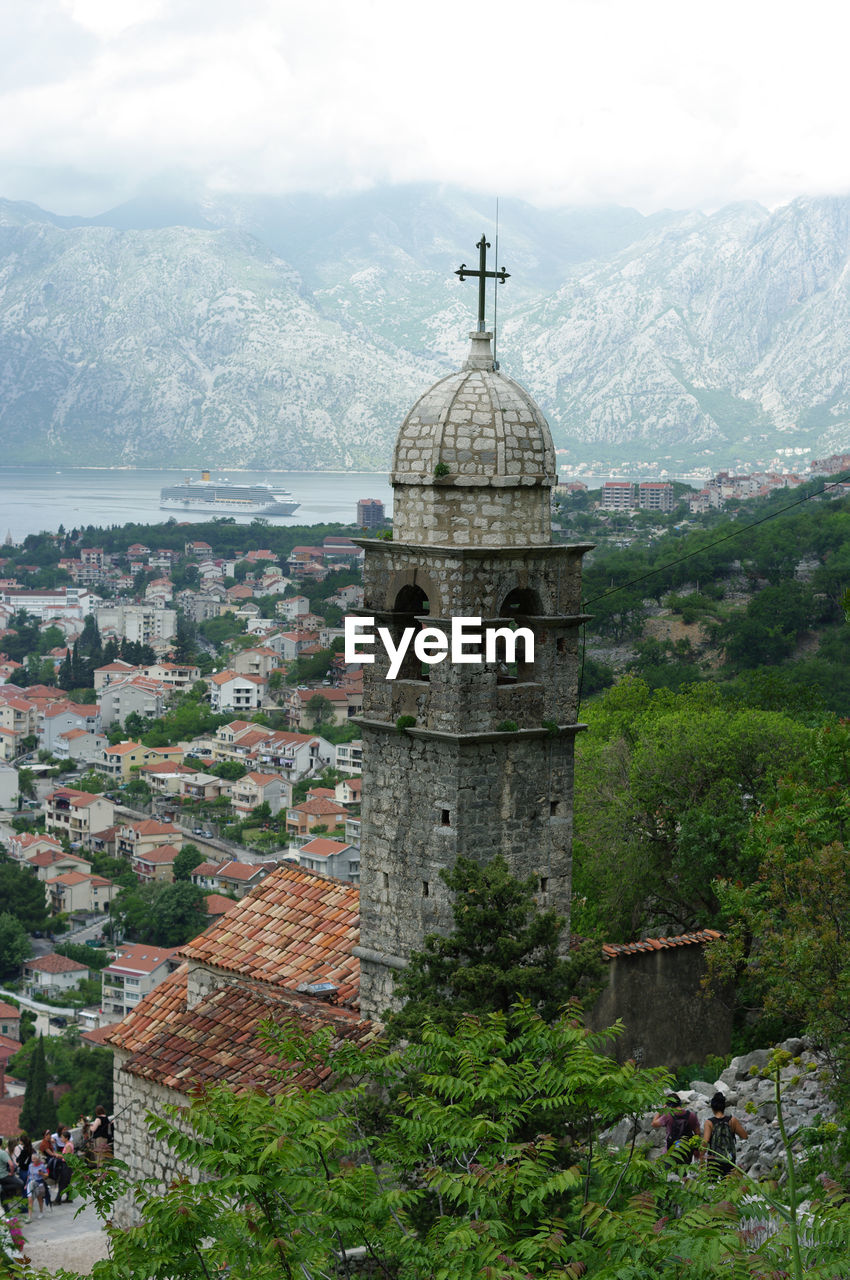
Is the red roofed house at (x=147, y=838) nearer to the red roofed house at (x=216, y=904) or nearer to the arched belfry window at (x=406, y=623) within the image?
the red roofed house at (x=216, y=904)

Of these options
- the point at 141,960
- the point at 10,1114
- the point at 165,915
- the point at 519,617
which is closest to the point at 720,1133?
the point at 519,617

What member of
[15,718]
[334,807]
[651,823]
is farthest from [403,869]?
[15,718]

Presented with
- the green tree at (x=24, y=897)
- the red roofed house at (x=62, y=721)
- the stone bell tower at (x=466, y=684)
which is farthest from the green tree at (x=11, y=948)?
the stone bell tower at (x=466, y=684)

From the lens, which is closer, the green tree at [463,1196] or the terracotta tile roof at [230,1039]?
the green tree at [463,1196]

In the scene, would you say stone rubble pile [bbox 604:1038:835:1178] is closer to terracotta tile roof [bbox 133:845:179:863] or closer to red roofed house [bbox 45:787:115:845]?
terracotta tile roof [bbox 133:845:179:863]

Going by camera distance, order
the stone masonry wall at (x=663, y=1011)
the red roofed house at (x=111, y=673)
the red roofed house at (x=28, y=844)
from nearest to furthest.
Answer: the stone masonry wall at (x=663, y=1011) < the red roofed house at (x=28, y=844) < the red roofed house at (x=111, y=673)

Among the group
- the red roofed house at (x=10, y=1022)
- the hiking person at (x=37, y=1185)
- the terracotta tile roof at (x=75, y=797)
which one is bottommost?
the red roofed house at (x=10, y=1022)

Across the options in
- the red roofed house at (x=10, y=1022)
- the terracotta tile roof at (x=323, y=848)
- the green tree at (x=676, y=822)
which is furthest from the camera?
the terracotta tile roof at (x=323, y=848)

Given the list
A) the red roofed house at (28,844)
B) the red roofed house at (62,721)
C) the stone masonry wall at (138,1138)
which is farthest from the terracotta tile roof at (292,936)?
the red roofed house at (62,721)

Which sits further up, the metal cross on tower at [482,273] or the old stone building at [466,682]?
the metal cross on tower at [482,273]
